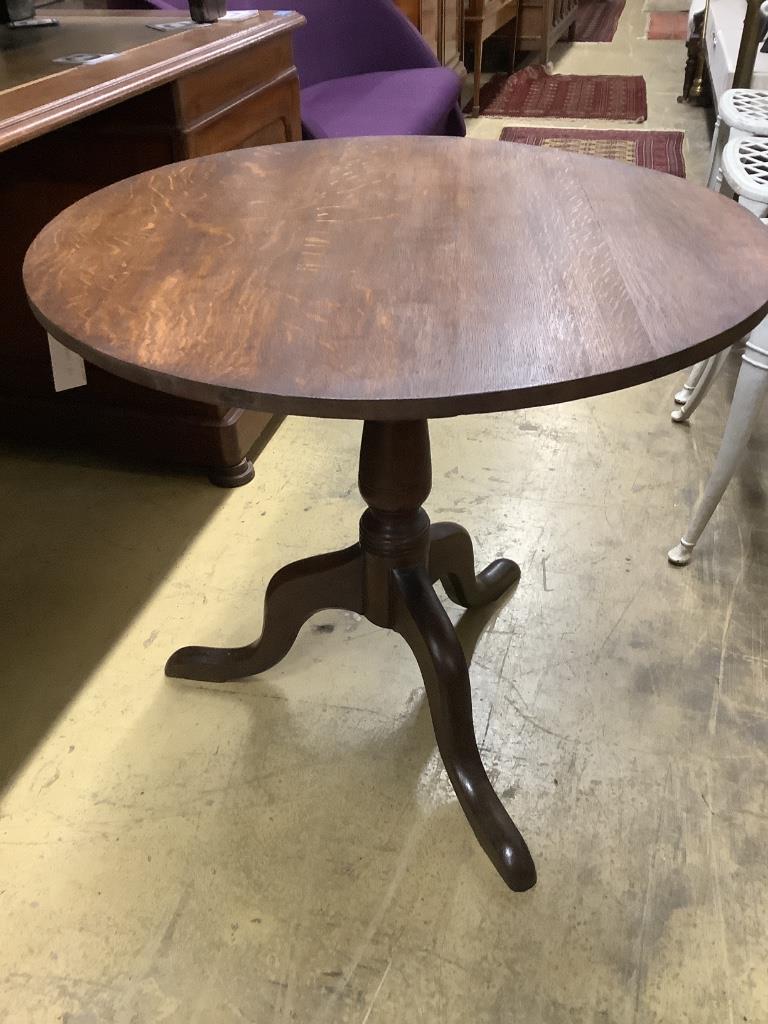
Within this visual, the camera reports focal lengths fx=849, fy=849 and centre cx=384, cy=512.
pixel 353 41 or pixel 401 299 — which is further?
pixel 353 41

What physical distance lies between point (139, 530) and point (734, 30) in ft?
10.1

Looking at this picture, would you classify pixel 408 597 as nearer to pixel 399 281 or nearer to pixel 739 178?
pixel 399 281

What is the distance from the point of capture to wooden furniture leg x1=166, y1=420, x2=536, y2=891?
103 cm

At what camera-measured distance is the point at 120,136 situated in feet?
4.68

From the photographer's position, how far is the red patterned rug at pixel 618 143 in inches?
139

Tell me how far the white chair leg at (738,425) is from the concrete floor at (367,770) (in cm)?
7

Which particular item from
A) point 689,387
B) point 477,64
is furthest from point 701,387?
point 477,64

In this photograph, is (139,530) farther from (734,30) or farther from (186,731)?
(734,30)

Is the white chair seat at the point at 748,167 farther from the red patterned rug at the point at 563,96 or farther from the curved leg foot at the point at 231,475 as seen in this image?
the red patterned rug at the point at 563,96

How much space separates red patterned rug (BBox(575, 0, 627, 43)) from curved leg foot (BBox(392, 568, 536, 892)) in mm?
6155

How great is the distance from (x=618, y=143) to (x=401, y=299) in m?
3.47

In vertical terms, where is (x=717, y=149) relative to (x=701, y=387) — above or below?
above

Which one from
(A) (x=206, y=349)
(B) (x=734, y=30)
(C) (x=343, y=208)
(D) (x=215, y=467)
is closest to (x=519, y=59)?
(B) (x=734, y=30)

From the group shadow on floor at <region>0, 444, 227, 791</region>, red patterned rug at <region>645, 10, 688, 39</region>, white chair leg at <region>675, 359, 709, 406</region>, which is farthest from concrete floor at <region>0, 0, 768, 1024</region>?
red patterned rug at <region>645, 10, 688, 39</region>
